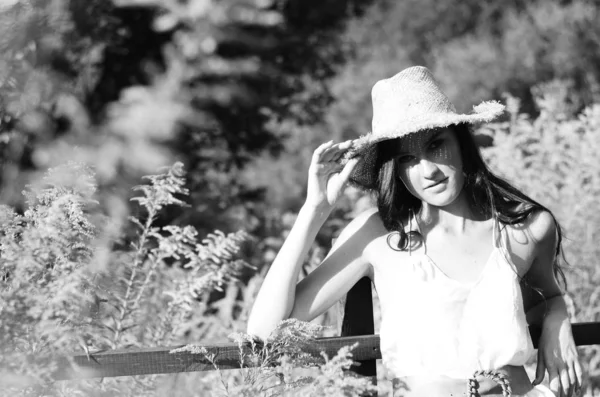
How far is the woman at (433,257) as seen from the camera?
2.43 m

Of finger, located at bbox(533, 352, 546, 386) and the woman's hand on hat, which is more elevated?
the woman's hand on hat

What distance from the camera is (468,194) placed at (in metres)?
2.65

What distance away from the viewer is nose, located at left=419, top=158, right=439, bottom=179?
247 cm

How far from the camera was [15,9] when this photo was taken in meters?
3.09

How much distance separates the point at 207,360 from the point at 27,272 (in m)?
0.61

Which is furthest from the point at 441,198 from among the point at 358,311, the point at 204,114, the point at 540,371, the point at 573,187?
the point at 204,114

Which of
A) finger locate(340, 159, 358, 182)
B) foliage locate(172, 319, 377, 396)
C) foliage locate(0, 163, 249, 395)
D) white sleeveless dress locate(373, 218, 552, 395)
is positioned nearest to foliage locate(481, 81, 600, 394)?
white sleeveless dress locate(373, 218, 552, 395)

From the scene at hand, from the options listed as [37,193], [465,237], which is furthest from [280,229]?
[37,193]

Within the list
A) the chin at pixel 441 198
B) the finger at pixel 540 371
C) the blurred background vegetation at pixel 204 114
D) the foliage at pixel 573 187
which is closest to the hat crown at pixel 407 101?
the chin at pixel 441 198

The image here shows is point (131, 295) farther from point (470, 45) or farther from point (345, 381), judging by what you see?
point (470, 45)

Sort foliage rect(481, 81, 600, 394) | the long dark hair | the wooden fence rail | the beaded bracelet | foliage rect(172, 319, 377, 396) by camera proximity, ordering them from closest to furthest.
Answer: foliage rect(172, 319, 377, 396) → the wooden fence rail → the beaded bracelet → the long dark hair → foliage rect(481, 81, 600, 394)

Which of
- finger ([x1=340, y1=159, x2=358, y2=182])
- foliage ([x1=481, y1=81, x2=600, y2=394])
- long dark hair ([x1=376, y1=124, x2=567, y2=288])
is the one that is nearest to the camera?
finger ([x1=340, y1=159, x2=358, y2=182])

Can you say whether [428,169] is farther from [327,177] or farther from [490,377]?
[490,377]

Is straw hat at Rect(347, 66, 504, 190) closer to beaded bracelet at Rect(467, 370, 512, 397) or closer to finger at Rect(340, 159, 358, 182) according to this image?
finger at Rect(340, 159, 358, 182)
